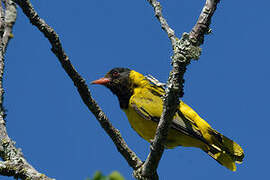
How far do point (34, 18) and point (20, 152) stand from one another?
51.0 inches

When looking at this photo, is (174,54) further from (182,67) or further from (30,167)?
(30,167)

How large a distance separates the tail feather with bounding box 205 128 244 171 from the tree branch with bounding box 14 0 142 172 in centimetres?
189

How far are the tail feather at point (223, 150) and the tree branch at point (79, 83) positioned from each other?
189 centimetres

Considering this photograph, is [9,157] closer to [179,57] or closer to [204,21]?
[179,57]

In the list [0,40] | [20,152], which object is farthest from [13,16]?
[20,152]

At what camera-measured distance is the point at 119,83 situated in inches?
270

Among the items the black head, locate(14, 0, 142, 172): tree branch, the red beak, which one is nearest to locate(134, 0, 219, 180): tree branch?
locate(14, 0, 142, 172): tree branch

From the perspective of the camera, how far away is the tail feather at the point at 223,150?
5941 mm

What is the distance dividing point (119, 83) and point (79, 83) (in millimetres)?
3129

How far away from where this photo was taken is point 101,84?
7020 millimetres

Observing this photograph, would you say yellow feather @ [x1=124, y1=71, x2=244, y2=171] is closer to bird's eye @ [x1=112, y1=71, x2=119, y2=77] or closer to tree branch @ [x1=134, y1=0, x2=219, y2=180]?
bird's eye @ [x1=112, y1=71, x2=119, y2=77]

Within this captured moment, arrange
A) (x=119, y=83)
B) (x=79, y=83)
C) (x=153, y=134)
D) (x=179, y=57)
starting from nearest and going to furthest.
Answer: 1. (x=179, y=57)
2. (x=79, y=83)
3. (x=153, y=134)
4. (x=119, y=83)

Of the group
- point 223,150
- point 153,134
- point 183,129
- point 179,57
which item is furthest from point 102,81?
point 179,57

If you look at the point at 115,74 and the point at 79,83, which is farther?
the point at 115,74
